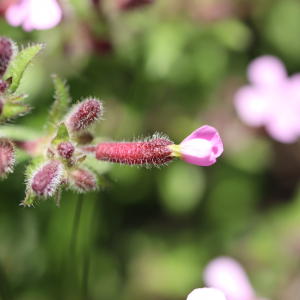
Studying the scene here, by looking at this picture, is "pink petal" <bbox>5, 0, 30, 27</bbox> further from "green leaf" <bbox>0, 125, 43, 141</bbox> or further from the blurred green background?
"green leaf" <bbox>0, 125, 43, 141</bbox>

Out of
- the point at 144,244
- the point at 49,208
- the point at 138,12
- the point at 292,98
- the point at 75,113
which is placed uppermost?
the point at 138,12

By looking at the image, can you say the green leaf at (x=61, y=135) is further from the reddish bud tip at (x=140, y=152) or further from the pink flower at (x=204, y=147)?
the pink flower at (x=204, y=147)

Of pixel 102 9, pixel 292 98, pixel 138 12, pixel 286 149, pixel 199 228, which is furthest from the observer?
pixel 286 149

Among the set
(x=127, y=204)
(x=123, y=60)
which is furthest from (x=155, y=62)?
(x=127, y=204)

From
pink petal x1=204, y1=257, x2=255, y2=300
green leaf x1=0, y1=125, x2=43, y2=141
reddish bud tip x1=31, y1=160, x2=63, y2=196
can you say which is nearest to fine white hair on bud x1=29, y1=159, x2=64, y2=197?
reddish bud tip x1=31, y1=160, x2=63, y2=196

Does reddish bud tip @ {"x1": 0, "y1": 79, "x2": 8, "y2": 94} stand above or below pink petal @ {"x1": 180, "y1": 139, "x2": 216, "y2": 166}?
above

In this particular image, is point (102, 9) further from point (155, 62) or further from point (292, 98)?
point (292, 98)
